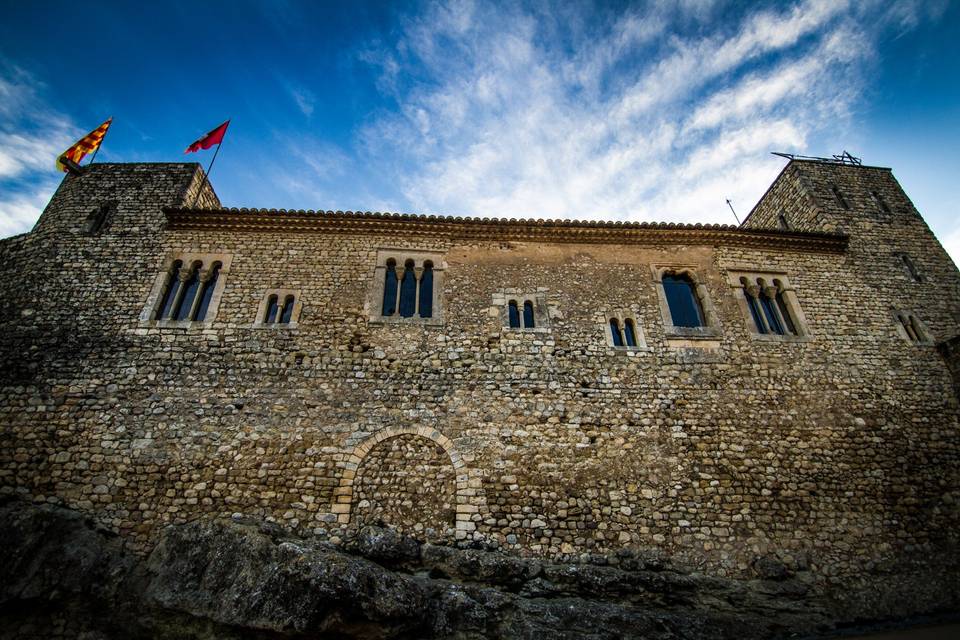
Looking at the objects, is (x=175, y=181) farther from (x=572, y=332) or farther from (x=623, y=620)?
(x=623, y=620)

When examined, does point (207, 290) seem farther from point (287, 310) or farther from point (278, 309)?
point (287, 310)

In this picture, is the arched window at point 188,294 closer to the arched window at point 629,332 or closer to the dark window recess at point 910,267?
the arched window at point 629,332

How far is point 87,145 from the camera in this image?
11.8 meters

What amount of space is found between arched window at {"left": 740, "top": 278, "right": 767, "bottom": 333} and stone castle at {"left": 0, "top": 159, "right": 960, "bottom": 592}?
0.20ft

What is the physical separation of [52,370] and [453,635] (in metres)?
9.38

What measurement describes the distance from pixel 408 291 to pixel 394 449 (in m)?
3.81

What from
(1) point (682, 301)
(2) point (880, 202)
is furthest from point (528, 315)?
(2) point (880, 202)

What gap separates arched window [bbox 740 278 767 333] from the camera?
35.1ft

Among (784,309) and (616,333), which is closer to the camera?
(616,333)

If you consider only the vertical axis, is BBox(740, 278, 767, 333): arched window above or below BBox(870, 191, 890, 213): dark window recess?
below

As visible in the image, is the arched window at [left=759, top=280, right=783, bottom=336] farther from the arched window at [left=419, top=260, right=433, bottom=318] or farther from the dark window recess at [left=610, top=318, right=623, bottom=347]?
the arched window at [left=419, top=260, right=433, bottom=318]

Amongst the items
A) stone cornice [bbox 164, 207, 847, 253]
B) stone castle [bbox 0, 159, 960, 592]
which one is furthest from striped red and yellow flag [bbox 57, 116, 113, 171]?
stone cornice [bbox 164, 207, 847, 253]

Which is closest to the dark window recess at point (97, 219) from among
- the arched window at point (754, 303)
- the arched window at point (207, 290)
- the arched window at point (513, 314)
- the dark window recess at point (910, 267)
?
the arched window at point (207, 290)

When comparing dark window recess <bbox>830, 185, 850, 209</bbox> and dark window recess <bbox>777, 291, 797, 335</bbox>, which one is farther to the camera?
dark window recess <bbox>830, 185, 850, 209</bbox>
